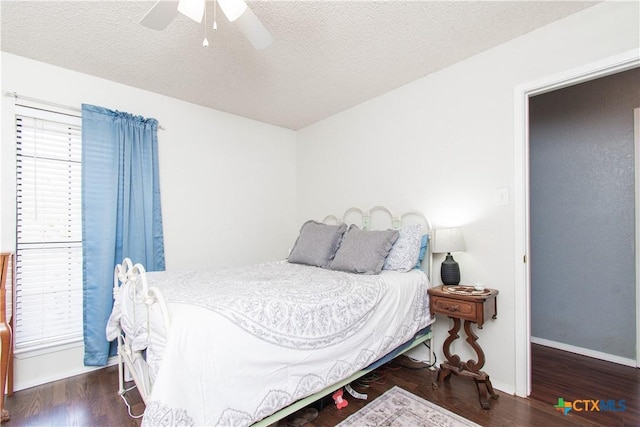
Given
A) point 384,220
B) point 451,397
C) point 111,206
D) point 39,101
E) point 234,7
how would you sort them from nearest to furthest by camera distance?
point 234,7 → point 451,397 → point 39,101 → point 111,206 → point 384,220

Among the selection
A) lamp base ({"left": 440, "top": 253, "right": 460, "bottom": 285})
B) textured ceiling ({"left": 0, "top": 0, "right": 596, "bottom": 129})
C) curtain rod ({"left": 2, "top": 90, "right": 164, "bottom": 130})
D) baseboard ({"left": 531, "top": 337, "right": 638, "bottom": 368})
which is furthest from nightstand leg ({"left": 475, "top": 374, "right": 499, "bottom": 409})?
curtain rod ({"left": 2, "top": 90, "right": 164, "bottom": 130})

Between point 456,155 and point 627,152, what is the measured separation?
1.56 meters

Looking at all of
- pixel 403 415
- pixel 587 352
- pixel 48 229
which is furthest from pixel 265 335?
pixel 587 352

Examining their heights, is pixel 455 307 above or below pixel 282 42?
below

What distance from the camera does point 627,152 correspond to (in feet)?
8.91

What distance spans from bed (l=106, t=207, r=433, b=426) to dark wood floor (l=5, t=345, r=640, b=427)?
0.82 feet

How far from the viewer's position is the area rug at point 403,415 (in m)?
1.86

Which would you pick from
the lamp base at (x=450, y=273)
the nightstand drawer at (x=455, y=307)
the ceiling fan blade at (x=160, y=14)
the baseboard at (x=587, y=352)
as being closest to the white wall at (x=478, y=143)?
the lamp base at (x=450, y=273)

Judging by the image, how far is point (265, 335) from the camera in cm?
153

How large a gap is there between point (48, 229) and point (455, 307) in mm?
3333

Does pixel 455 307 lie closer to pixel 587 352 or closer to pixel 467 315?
pixel 467 315

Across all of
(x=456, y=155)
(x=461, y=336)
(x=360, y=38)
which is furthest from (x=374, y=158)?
(x=461, y=336)

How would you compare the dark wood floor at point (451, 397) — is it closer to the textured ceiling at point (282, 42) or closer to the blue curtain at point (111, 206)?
the blue curtain at point (111, 206)

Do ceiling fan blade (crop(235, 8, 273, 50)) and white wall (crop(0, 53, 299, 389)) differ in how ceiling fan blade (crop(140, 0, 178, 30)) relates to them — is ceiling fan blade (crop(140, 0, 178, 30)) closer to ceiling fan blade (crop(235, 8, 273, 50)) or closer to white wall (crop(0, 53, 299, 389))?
ceiling fan blade (crop(235, 8, 273, 50))
